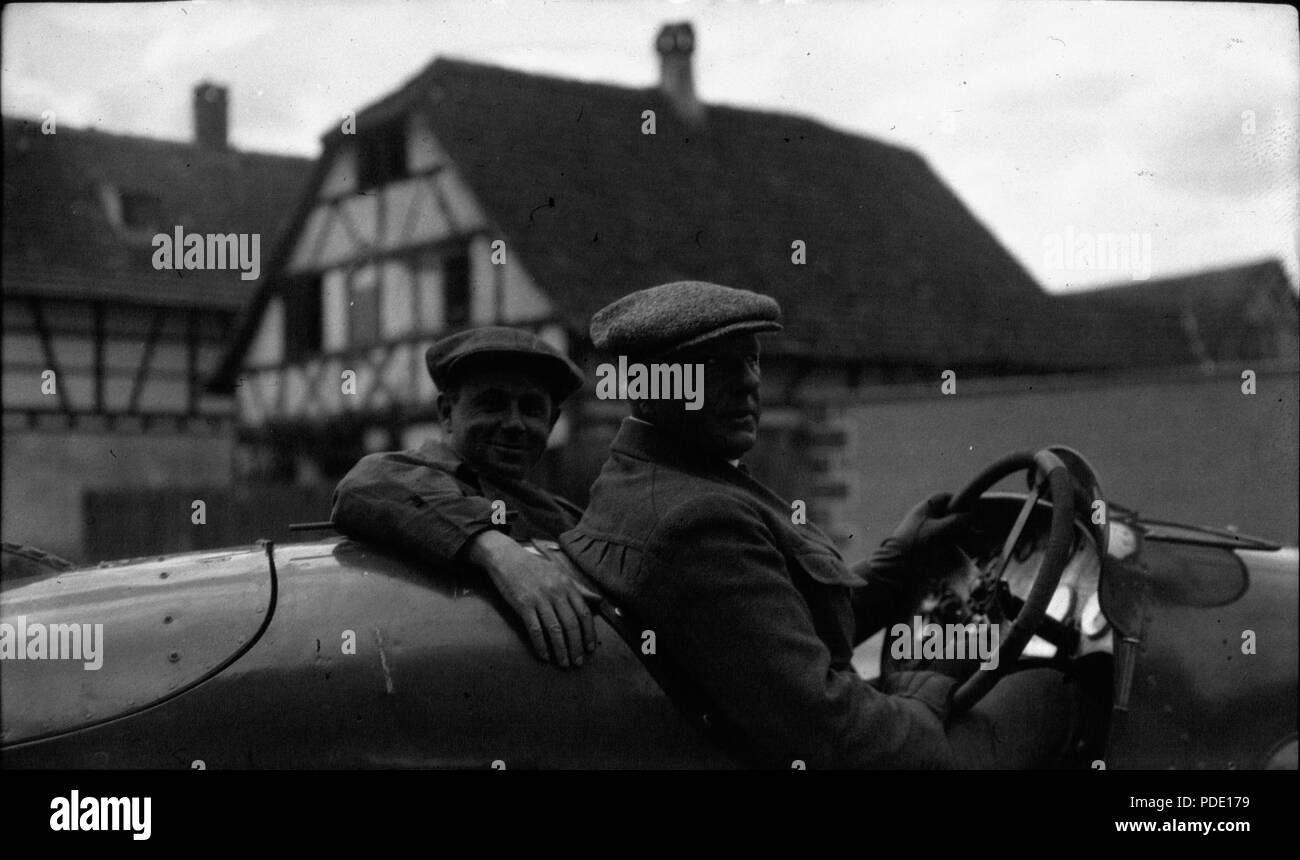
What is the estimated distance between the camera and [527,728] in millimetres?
2289

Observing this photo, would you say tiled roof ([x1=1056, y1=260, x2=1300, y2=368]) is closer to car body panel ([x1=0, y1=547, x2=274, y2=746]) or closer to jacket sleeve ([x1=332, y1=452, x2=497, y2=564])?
jacket sleeve ([x1=332, y1=452, x2=497, y2=564])

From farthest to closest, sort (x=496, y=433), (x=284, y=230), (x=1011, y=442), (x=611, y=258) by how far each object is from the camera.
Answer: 1. (x=284, y=230)
2. (x=611, y=258)
3. (x=1011, y=442)
4. (x=496, y=433)

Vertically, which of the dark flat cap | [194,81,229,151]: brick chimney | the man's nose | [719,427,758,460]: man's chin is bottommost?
[719,427,758,460]: man's chin

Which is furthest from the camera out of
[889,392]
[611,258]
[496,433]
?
[611,258]

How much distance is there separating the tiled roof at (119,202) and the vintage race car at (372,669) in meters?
15.6

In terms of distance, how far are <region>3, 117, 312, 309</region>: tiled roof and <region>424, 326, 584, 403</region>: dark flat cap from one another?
573 inches

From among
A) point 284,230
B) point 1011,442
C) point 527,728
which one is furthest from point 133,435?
point 527,728

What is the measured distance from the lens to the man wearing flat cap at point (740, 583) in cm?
229

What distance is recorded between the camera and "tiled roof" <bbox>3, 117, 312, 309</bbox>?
19.0 m

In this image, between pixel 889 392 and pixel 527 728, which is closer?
pixel 527 728

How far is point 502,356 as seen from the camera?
3.45 m

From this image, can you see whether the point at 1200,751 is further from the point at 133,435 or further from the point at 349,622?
the point at 133,435

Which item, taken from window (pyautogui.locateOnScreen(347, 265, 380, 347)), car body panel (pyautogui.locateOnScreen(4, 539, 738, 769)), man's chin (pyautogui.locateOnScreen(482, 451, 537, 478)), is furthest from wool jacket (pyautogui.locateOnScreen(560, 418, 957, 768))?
window (pyautogui.locateOnScreen(347, 265, 380, 347))
